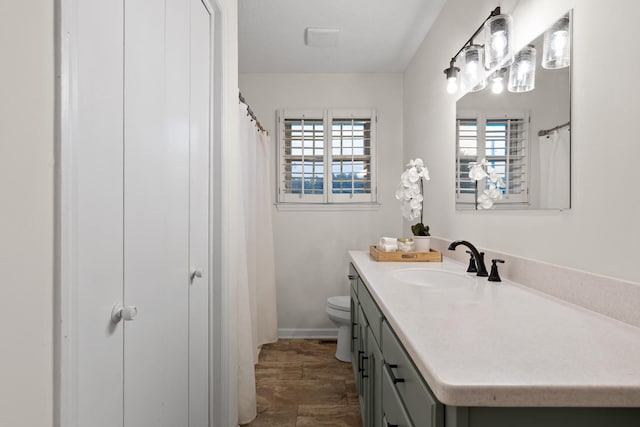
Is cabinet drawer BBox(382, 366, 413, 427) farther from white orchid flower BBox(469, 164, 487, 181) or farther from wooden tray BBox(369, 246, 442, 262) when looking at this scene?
white orchid flower BBox(469, 164, 487, 181)

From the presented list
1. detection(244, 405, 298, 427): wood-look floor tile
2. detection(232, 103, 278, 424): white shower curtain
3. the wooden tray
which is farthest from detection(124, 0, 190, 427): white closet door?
the wooden tray

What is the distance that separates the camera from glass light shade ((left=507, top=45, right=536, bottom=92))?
4.47 ft

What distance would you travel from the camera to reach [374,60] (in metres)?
3.02

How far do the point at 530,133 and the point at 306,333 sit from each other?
257cm

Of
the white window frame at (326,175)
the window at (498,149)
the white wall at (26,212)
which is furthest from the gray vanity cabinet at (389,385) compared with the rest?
the white window frame at (326,175)

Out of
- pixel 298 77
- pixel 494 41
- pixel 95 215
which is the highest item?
pixel 298 77

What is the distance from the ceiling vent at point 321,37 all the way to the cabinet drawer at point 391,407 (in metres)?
2.30

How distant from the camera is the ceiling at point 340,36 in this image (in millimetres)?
2270

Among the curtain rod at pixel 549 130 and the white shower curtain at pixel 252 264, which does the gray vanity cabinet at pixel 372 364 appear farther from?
the curtain rod at pixel 549 130

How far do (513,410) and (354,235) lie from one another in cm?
268

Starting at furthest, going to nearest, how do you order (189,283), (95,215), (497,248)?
(497,248)
(189,283)
(95,215)

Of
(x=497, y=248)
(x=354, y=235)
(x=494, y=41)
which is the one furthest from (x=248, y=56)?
(x=497, y=248)

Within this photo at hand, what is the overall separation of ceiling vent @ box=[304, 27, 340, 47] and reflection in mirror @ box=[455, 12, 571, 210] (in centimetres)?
121

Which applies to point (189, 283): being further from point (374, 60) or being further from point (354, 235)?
point (374, 60)
